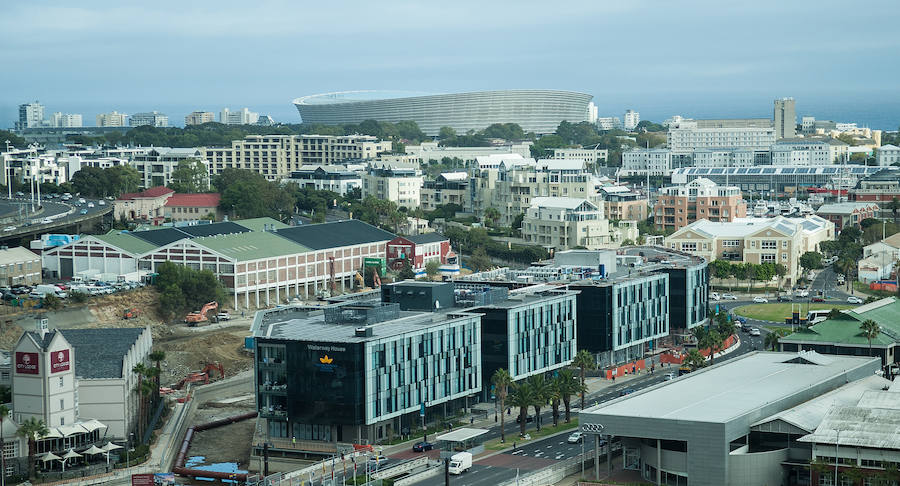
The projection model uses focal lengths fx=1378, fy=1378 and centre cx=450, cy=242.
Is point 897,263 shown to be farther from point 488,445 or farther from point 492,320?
point 488,445

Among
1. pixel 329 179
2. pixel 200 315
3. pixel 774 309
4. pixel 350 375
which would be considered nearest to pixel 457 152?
pixel 329 179

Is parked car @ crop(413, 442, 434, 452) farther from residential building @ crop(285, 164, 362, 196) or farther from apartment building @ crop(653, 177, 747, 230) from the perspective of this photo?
residential building @ crop(285, 164, 362, 196)

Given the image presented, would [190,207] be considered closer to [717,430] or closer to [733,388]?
[733,388]

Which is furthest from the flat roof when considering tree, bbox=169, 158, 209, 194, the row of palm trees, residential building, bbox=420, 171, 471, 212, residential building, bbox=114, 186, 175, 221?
tree, bbox=169, 158, 209, 194

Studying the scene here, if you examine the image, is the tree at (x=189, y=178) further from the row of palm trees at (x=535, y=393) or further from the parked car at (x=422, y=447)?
the parked car at (x=422, y=447)

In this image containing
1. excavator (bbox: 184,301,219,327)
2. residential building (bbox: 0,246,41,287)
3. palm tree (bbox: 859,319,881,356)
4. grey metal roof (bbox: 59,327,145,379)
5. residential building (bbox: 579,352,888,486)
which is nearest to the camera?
residential building (bbox: 579,352,888,486)

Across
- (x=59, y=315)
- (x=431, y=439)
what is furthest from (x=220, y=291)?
(x=431, y=439)
